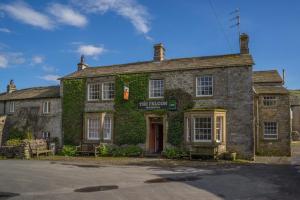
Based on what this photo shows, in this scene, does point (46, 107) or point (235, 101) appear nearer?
point (235, 101)

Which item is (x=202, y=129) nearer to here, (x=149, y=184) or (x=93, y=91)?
(x=93, y=91)

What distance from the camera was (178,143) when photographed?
23234 mm

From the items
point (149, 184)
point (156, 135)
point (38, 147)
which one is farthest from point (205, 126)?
point (38, 147)

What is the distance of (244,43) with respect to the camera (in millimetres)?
24656

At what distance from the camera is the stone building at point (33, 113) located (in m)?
28.3

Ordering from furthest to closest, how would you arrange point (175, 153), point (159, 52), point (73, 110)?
point (73, 110) → point (159, 52) → point (175, 153)

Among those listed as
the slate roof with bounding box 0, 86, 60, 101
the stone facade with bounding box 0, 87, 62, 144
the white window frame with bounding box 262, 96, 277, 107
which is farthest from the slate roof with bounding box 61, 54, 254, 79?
the white window frame with bounding box 262, 96, 277, 107

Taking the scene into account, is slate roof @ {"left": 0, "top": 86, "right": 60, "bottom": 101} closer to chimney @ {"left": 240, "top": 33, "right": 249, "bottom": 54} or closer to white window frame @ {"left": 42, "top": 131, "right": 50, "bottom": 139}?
white window frame @ {"left": 42, "top": 131, "right": 50, "bottom": 139}

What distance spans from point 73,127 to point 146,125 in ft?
22.7

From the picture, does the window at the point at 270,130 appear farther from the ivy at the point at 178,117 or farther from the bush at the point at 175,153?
the bush at the point at 175,153

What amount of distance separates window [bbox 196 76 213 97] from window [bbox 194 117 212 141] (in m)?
1.96

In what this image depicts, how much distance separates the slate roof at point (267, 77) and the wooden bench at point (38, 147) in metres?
20.2

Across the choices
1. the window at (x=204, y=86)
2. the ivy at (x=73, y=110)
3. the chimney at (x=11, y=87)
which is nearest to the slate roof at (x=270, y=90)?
the window at (x=204, y=86)

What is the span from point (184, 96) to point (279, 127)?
9.15 meters
